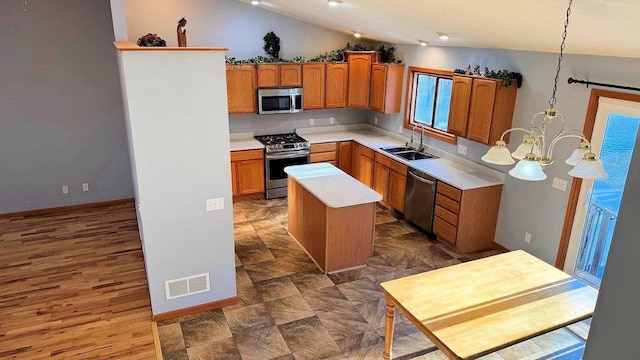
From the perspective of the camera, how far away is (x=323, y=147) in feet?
24.3

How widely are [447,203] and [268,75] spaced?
3.44 m

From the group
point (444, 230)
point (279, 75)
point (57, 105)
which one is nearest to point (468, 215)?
point (444, 230)

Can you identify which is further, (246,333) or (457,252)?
(457,252)

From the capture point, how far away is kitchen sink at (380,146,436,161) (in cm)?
664

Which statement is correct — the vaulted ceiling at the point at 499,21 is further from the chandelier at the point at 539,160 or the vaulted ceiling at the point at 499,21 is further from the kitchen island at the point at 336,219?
the kitchen island at the point at 336,219

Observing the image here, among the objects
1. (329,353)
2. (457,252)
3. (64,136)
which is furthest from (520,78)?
(64,136)

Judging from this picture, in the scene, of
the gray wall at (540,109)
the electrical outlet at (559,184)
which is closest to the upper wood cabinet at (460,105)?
the gray wall at (540,109)

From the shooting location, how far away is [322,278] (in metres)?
4.95

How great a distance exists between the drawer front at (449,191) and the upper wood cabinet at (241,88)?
3234 mm

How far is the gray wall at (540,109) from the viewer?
A: 4238 millimetres

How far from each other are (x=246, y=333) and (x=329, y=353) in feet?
2.61

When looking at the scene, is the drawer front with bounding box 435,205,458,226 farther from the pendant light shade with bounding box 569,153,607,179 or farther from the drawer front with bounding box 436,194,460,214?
the pendant light shade with bounding box 569,153,607,179

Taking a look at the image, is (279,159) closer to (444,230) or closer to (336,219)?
(336,219)

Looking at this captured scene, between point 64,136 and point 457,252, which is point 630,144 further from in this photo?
point 64,136
